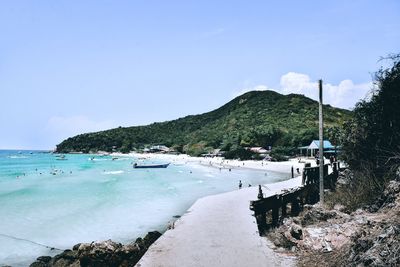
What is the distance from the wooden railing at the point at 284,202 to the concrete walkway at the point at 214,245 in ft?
2.20

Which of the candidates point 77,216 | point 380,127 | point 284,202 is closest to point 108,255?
point 284,202

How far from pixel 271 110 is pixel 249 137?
167 ft

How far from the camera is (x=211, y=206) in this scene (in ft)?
78.4

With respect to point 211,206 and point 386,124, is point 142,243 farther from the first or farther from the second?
point 386,124

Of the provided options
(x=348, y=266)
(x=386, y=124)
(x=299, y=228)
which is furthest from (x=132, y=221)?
(x=348, y=266)

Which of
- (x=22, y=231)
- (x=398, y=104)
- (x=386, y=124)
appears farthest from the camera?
(x=22, y=231)

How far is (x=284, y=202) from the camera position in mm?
19844

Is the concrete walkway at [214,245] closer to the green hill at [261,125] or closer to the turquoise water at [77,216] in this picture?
the turquoise water at [77,216]

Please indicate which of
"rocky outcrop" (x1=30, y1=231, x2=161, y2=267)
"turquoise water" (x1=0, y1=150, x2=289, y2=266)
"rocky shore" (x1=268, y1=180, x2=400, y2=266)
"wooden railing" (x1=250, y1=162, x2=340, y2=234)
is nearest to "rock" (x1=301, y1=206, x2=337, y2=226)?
"rocky shore" (x1=268, y1=180, x2=400, y2=266)

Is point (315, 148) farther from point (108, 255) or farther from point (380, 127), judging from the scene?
point (108, 255)

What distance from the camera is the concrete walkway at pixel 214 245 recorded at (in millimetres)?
12273

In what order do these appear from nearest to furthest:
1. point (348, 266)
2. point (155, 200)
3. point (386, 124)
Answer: point (348, 266) → point (386, 124) → point (155, 200)

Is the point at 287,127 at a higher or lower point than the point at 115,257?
higher

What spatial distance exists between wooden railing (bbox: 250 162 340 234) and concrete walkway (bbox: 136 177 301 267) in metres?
0.67
